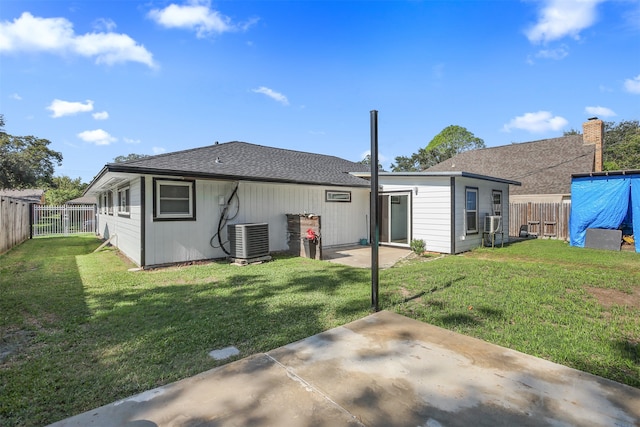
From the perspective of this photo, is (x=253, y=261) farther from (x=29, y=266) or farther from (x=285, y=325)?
(x=29, y=266)

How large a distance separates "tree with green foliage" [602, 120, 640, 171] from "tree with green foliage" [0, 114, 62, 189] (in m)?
45.4

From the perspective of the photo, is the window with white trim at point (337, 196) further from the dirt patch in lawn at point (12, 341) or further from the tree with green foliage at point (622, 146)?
the tree with green foliage at point (622, 146)

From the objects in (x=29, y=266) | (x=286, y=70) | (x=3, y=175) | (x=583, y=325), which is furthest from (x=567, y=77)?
(x=3, y=175)

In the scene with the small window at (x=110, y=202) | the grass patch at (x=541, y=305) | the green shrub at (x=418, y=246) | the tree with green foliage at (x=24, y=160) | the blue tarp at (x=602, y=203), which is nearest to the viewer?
the grass patch at (x=541, y=305)

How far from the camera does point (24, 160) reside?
23.2 meters

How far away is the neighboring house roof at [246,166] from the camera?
7406 mm

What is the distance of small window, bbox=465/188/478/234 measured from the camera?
1030 centimetres

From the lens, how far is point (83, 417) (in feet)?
6.81

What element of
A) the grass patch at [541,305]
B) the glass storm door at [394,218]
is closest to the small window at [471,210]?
the glass storm door at [394,218]

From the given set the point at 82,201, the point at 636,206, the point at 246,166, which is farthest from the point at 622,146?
the point at 82,201

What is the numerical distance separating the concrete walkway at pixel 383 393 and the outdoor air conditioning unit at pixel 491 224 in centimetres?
862

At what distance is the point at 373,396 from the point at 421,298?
283 cm

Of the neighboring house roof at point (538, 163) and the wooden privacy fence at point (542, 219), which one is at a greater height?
the neighboring house roof at point (538, 163)

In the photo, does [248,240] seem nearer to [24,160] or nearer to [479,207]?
[479,207]
